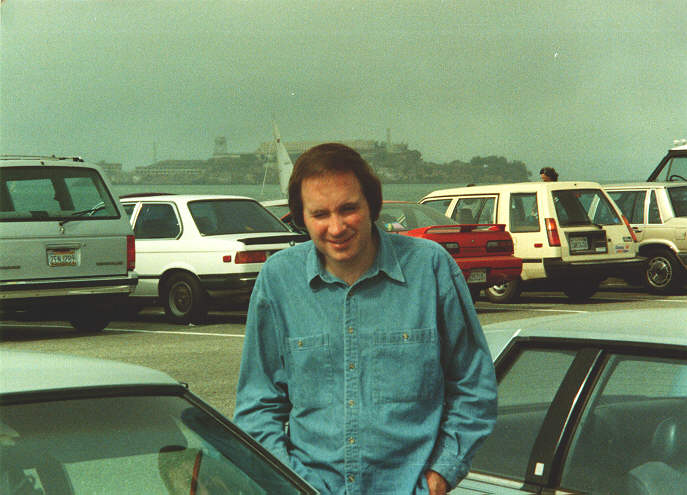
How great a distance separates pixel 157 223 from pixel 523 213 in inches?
211

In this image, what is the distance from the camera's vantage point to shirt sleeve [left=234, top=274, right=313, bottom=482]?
8.60ft

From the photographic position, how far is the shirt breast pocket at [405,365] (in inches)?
97.2

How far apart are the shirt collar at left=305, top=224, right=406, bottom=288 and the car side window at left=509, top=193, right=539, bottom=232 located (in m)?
12.8

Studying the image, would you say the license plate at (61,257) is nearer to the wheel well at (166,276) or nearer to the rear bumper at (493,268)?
the wheel well at (166,276)

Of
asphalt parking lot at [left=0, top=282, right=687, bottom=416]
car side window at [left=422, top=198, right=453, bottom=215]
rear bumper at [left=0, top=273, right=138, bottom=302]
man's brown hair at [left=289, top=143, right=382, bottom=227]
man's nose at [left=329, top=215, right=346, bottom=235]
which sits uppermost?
man's brown hair at [left=289, top=143, right=382, bottom=227]

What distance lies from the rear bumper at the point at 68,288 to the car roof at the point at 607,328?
829cm

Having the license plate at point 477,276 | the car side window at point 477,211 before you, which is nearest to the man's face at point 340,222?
the license plate at point 477,276

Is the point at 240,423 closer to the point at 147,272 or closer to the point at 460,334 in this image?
the point at 460,334

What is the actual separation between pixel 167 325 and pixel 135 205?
6.01 ft

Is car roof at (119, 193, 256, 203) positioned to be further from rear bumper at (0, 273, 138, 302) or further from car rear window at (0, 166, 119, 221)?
rear bumper at (0, 273, 138, 302)

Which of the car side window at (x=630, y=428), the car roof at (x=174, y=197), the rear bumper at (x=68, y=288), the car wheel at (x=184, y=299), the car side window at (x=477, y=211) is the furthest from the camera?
the car side window at (x=477, y=211)

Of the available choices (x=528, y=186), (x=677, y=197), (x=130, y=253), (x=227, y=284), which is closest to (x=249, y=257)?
(x=227, y=284)

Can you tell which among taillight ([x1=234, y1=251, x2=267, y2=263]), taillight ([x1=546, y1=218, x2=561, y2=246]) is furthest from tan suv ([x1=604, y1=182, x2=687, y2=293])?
taillight ([x1=234, y1=251, x2=267, y2=263])

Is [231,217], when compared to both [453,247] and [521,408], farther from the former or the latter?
[521,408]
